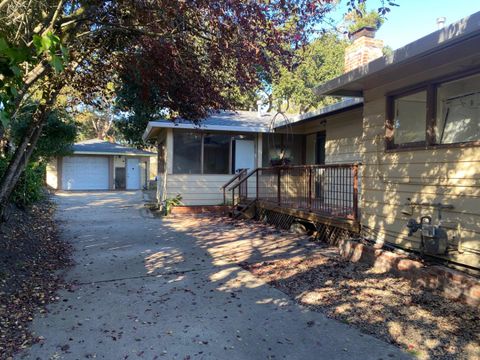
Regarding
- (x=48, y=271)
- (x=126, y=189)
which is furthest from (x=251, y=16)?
(x=126, y=189)

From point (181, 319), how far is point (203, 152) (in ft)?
30.8

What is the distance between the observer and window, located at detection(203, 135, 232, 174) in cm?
1316

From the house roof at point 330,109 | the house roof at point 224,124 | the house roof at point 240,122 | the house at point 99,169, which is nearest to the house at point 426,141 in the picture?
the house roof at point 330,109

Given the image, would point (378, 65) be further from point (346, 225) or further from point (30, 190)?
point (30, 190)

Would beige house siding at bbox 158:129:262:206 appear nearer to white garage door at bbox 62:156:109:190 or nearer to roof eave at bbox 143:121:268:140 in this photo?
roof eave at bbox 143:121:268:140

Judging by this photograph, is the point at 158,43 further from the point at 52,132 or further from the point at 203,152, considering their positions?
the point at 52,132

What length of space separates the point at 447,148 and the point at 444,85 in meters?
0.84

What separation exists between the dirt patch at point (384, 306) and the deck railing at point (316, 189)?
5.71 feet

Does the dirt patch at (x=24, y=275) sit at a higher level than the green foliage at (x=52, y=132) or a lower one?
lower

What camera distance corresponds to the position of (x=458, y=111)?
4883 mm

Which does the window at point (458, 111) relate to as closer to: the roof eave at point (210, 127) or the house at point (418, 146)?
the house at point (418, 146)

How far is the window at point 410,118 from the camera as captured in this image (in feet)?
17.7

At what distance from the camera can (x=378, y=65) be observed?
5211 millimetres

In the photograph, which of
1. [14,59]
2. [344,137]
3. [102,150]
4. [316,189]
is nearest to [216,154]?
[316,189]
